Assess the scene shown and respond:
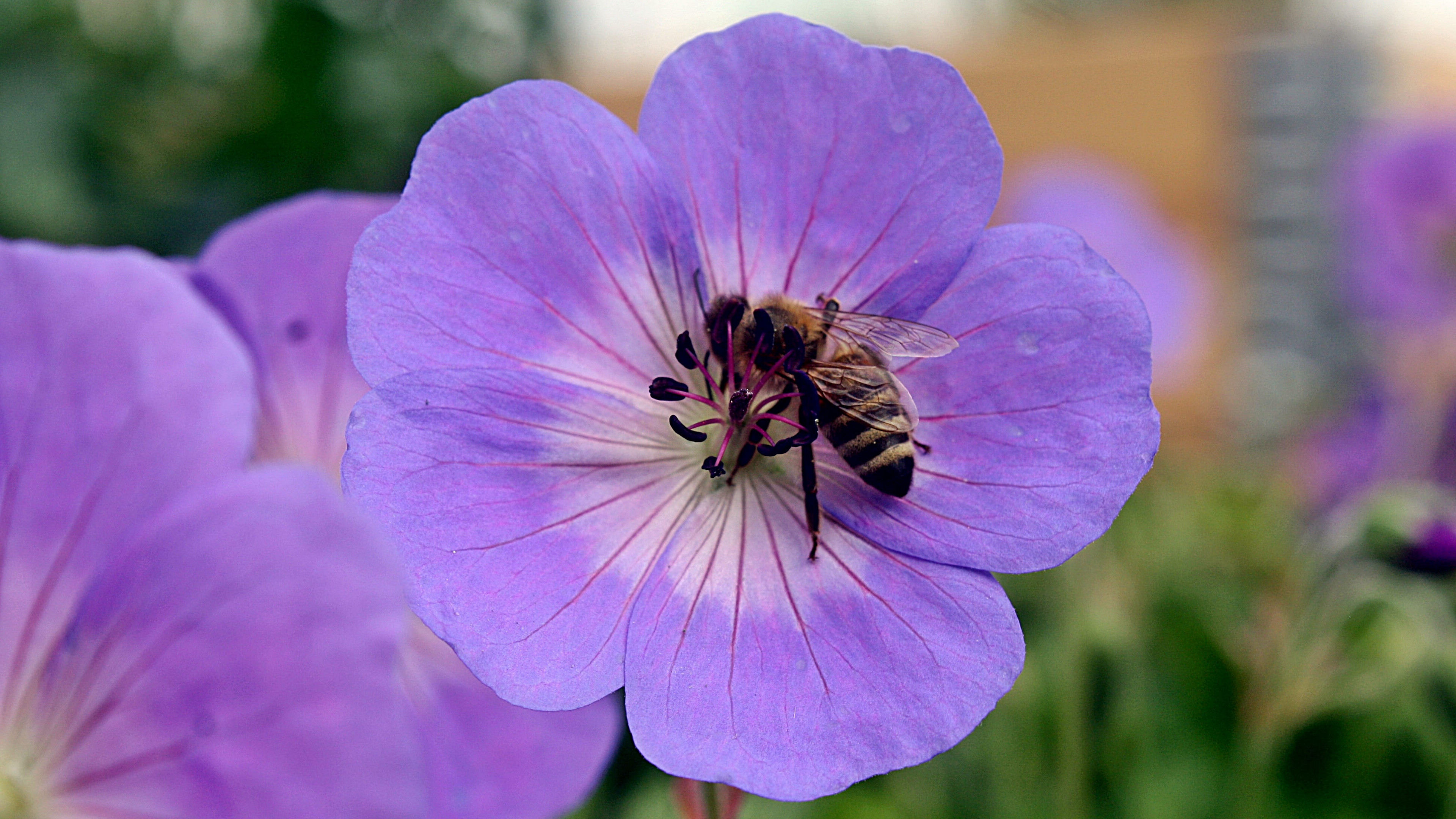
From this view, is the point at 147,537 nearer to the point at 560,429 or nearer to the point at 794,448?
the point at 560,429

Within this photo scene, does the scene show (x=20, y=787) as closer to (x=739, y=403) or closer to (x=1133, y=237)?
(x=739, y=403)

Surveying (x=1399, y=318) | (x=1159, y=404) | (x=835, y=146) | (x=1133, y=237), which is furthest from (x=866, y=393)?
(x=1159, y=404)

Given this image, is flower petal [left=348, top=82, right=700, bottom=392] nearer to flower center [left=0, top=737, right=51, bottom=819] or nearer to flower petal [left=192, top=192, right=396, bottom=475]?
flower petal [left=192, top=192, right=396, bottom=475]

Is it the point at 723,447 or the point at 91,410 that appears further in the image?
the point at 723,447

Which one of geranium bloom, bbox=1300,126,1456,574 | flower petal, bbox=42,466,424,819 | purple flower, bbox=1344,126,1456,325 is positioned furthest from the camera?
purple flower, bbox=1344,126,1456,325

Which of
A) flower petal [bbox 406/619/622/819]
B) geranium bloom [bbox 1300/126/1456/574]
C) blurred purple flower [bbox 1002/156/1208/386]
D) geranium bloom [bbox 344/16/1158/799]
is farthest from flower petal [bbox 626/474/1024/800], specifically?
blurred purple flower [bbox 1002/156/1208/386]
